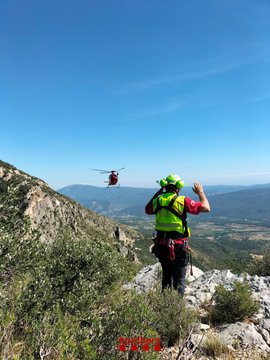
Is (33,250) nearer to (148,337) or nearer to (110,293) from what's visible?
(110,293)

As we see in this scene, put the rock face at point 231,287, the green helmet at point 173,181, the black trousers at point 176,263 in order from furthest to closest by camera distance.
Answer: the green helmet at point 173,181, the black trousers at point 176,263, the rock face at point 231,287

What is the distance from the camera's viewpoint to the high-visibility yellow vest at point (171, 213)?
24.2 ft

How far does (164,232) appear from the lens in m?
7.59

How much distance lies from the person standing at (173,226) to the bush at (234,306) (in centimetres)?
113

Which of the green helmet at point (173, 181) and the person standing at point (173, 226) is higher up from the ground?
the green helmet at point (173, 181)

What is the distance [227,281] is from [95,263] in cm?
542

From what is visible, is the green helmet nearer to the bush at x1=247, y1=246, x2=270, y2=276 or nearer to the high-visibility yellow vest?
the high-visibility yellow vest

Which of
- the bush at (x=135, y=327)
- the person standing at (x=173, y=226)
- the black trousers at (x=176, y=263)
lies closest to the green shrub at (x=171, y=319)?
the bush at (x=135, y=327)

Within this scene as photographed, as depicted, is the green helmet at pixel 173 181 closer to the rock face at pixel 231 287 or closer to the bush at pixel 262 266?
the rock face at pixel 231 287

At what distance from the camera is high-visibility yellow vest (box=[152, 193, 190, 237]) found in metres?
7.37

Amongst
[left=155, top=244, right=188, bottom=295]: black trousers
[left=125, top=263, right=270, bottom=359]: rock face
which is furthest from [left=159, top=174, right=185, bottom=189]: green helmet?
[left=125, top=263, right=270, bottom=359]: rock face

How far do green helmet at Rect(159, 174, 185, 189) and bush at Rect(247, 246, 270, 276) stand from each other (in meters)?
9.45

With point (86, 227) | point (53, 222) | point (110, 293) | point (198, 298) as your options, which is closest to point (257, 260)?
point (198, 298)

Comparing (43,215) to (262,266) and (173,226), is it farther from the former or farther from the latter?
(173,226)
